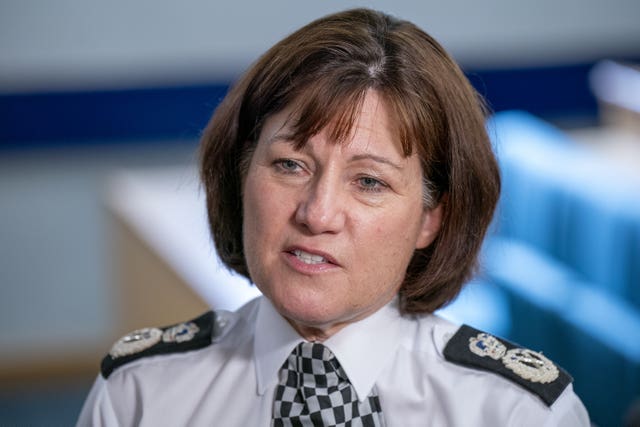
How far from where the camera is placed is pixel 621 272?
3047 mm

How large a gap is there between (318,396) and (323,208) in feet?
1.03

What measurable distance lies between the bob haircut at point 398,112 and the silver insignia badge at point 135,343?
0.29 metres

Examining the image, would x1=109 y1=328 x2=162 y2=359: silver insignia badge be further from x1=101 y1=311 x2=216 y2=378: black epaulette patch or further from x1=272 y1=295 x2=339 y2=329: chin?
x1=272 y1=295 x2=339 y2=329: chin

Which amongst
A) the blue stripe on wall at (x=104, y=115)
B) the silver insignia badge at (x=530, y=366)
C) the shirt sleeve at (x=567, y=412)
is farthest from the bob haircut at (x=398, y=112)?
the blue stripe on wall at (x=104, y=115)

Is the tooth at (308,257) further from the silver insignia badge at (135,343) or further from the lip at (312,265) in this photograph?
the silver insignia badge at (135,343)

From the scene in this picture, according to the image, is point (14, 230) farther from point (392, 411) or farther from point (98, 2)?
point (392, 411)

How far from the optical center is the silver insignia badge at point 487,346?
160 cm

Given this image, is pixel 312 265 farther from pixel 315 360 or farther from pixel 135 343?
pixel 135 343

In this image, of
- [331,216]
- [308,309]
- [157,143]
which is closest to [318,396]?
[308,309]

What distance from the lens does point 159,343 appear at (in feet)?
5.65

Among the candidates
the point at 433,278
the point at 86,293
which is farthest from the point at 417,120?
the point at 86,293

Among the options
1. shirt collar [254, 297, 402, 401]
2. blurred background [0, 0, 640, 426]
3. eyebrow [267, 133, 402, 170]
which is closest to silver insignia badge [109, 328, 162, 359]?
shirt collar [254, 297, 402, 401]

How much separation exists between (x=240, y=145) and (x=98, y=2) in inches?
138

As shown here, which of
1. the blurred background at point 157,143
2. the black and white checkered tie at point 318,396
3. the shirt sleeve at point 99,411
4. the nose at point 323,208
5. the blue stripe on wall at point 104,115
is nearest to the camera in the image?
the nose at point 323,208
